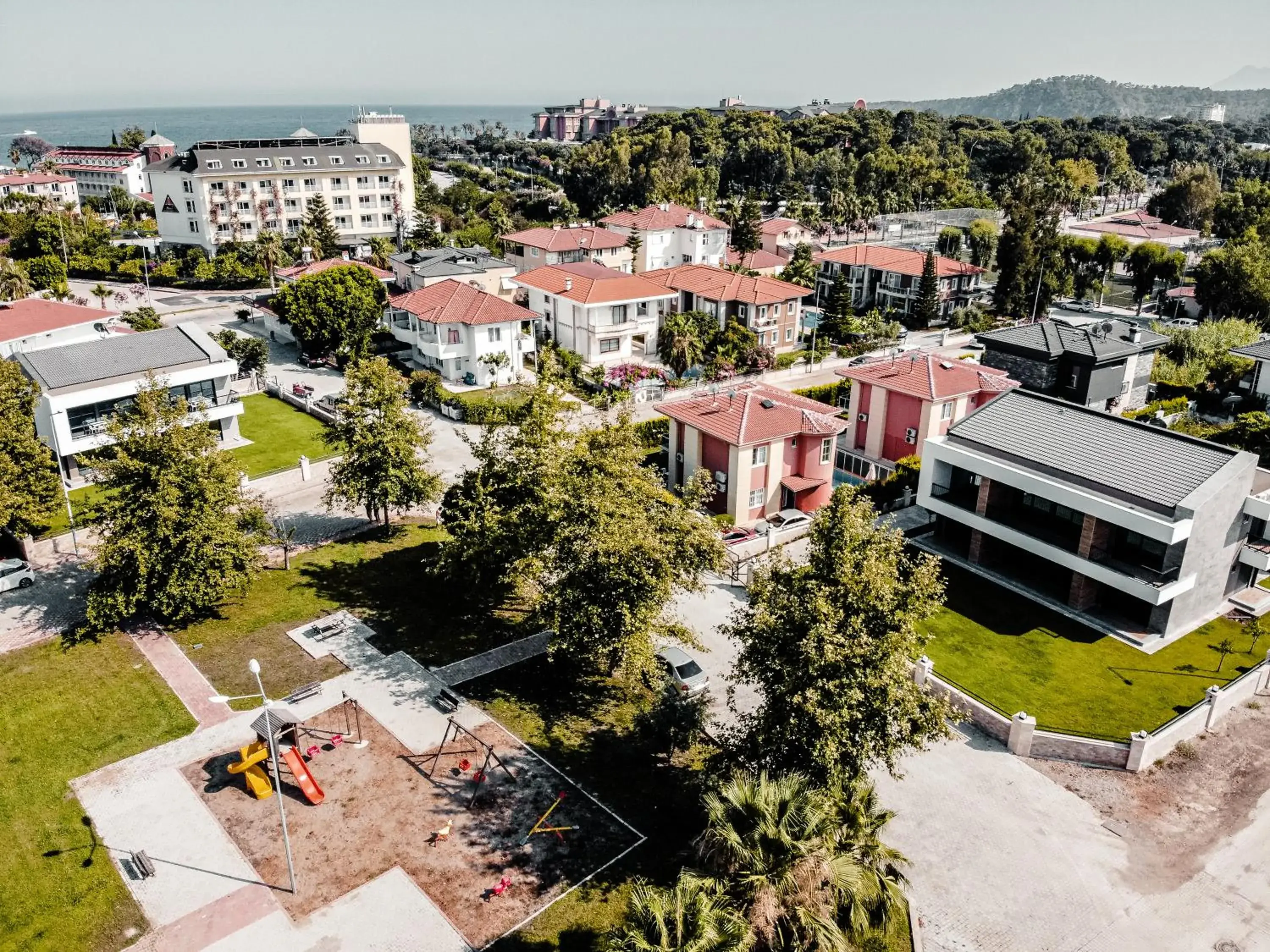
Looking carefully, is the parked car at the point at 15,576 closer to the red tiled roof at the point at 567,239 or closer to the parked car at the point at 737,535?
the parked car at the point at 737,535

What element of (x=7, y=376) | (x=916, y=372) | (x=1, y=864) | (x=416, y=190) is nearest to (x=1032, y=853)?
(x=1, y=864)

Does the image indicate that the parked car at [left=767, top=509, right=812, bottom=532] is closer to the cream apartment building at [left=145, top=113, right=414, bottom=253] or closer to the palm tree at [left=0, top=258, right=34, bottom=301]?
the palm tree at [left=0, top=258, right=34, bottom=301]

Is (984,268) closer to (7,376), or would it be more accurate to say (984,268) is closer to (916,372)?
(916,372)

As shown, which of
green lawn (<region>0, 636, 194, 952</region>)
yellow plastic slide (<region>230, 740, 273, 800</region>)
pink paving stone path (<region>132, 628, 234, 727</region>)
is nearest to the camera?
green lawn (<region>0, 636, 194, 952</region>)

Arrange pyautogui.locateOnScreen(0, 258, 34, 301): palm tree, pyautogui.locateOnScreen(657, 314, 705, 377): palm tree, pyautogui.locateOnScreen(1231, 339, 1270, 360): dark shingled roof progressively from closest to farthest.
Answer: pyautogui.locateOnScreen(1231, 339, 1270, 360): dark shingled roof → pyautogui.locateOnScreen(657, 314, 705, 377): palm tree → pyautogui.locateOnScreen(0, 258, 34, 301): palm tree

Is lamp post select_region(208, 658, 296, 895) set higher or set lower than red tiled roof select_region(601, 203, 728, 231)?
lower

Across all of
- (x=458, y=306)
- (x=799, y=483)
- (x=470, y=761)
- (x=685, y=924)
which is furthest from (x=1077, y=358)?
(x=685, y=924)

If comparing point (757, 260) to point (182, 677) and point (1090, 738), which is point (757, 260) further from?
point (182, 677)

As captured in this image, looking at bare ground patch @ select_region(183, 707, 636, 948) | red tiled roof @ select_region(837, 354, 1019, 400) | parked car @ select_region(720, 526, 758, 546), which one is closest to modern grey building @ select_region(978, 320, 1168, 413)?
red tiled roof @ select_region(837, 354, 1019, 400)
